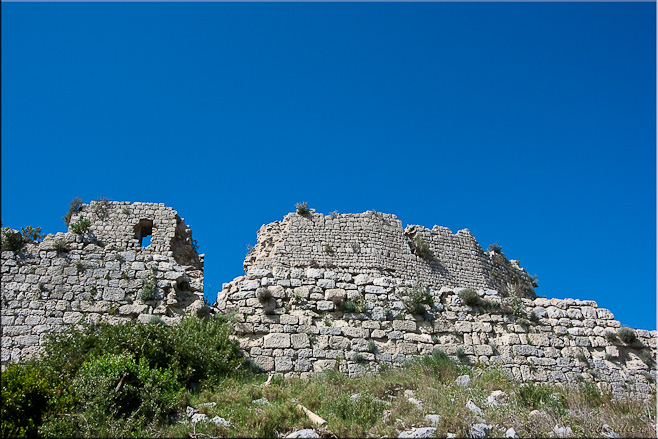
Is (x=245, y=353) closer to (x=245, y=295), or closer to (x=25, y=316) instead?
(x=245, y=295)

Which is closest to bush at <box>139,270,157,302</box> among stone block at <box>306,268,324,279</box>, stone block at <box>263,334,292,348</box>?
stone block at <box>263,334,292,348</box>

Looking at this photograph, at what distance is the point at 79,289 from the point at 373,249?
30.6 feet

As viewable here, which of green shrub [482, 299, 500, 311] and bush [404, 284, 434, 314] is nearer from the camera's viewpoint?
bush [404, 284, 434, 314]

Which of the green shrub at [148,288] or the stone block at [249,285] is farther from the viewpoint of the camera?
the stone block at [249,285]

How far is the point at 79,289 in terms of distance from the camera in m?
11.2

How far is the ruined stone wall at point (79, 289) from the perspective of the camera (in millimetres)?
10695

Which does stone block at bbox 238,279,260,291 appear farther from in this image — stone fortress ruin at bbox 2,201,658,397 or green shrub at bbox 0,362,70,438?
green shrub at bbox 0,362,70,438

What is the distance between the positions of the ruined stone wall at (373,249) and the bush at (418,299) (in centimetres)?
469

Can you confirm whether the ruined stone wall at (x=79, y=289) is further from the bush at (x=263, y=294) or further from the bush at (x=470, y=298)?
the bush at (x=470, y=298)

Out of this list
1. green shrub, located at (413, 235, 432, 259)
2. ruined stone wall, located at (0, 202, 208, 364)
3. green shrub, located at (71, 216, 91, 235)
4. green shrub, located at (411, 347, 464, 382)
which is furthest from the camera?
green shrub, located at (413, 235, 432, 259)

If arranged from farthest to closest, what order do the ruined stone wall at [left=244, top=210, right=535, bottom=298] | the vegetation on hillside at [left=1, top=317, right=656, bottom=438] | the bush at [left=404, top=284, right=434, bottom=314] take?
the ruined stone wall at [left=244, top=210, right=535, bottom=298] → the bush at [left=404, top=284, right=434, bottom=314] → the vegetation on hillside at [left=1, top=317, right=656, bottom=438]

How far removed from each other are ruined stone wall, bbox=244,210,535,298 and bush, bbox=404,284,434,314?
4.69 m

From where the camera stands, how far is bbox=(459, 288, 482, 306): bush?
12227 mm

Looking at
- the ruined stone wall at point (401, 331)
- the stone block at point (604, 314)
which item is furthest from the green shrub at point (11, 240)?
the stone block at point (604, 314)
